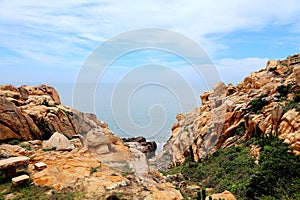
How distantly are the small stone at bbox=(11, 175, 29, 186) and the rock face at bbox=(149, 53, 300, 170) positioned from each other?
16079mm

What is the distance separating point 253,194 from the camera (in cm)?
1218

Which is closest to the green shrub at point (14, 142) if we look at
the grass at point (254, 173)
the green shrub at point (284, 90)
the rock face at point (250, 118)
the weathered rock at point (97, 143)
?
the weathered rock at point (97, 143)

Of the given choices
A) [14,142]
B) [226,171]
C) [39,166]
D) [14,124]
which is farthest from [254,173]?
[14,124]

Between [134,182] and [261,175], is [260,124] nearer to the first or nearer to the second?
[261,175]

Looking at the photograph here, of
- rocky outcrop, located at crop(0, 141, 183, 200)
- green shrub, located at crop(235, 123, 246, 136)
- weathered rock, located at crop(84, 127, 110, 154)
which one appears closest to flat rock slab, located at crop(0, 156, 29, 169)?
rocky outcrop, located at crop(0, 141, 183, 200)

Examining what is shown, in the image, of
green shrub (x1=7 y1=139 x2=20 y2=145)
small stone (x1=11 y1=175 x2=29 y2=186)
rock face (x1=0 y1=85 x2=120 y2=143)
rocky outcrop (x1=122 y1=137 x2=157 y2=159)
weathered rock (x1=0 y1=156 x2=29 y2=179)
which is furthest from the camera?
rocky outcrop (x1=122 y1=137 x2=157 y2=159)

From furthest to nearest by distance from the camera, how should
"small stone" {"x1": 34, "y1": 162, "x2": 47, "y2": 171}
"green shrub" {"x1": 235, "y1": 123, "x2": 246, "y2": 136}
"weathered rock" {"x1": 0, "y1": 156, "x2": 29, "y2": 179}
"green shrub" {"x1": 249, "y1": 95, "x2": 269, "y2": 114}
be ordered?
"green shrub" {"x1": 235, "y1": 123, "x2": 246, "y2": 136}, "green shrub" {"x1": 249, "y1": 95, "x2": 269, "y2": 114}, "small stone" {"x1": 34, "y1": 162, "x2": 47, "y2": 171}, "weathered rock" {"x1": 0, "y1": 156, "x2": 29, "y2": 179}

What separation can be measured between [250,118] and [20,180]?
62.6 feet

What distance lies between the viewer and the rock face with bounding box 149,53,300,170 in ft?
54.5

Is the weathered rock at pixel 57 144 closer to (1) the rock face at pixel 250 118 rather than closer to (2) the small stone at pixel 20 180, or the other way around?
(2) the small stone at pixel 20 180

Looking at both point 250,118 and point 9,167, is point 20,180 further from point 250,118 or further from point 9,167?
point 250,118

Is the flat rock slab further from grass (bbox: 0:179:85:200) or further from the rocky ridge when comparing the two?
grass (bbox: 0:179:85:200)

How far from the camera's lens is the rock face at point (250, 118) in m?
16.6

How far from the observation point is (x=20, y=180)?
10.8m
